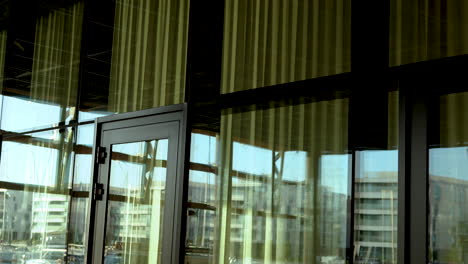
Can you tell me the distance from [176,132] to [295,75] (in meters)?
1.14

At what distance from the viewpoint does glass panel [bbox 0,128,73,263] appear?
5.92 m

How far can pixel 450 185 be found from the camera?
3.22 metres

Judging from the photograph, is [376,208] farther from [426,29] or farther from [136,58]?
[136,58]

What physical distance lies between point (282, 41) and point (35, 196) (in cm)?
329

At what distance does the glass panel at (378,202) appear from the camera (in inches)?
134

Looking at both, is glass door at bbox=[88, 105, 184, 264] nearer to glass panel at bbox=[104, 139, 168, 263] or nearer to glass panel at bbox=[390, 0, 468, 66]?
glass panel at bbox=[104, 139, 168, 263]

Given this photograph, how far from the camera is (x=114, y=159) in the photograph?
5.32 metres

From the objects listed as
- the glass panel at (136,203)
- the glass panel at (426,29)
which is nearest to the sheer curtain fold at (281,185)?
the glass panel at (426,29)

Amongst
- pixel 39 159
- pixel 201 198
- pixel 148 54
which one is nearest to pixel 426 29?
pixel 201 198

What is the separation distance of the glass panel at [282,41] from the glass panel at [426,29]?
297 mm

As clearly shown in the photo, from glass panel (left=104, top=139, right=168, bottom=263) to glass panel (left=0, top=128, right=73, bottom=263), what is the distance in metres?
0.79

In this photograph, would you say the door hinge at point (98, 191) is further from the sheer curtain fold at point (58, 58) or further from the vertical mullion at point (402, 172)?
the vertical mullion at point (402, 172)

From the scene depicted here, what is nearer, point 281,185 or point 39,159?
point 281,185

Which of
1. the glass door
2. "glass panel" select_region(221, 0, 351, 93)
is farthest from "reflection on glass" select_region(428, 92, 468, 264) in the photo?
the glass door
